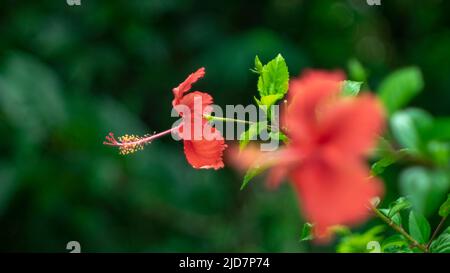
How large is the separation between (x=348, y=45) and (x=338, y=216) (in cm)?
308

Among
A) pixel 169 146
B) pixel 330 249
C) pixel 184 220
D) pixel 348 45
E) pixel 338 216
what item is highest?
pixel 348 45

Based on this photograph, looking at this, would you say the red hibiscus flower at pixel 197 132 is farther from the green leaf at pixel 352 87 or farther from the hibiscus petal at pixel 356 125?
the hibiscus petal at pixel 356 125

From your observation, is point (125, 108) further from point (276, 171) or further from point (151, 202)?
point (276, 171)

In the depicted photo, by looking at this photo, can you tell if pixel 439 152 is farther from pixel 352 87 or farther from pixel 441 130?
pixel 352 87

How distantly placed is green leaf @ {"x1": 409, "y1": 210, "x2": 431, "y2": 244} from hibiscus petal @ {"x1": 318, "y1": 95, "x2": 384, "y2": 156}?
389 millimetres

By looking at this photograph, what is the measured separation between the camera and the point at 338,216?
15.4 inches

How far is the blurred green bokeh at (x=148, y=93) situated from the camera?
304cm

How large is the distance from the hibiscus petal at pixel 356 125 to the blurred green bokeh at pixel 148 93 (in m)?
2.47

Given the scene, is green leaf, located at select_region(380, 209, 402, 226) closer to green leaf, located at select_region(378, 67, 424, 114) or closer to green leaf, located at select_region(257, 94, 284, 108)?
green leaf, located at select_region(257, 94, 284, 108)

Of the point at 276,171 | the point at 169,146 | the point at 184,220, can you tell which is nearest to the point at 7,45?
the point at 169,146

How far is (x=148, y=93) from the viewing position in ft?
11.3

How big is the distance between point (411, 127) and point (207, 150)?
29cm

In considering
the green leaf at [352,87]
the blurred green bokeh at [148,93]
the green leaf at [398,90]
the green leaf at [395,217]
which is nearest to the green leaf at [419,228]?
the green leaf at [395,217]

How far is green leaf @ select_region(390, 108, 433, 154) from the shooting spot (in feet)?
1.39
